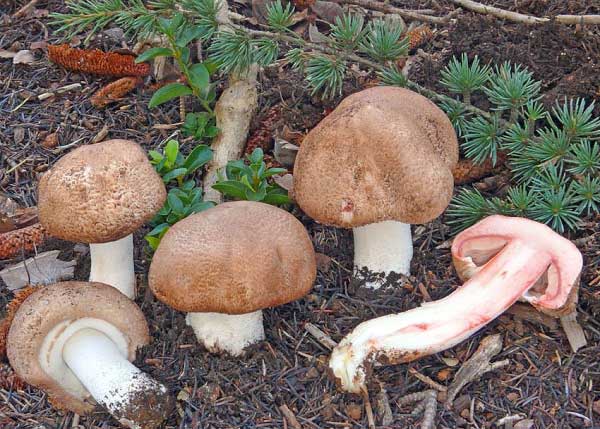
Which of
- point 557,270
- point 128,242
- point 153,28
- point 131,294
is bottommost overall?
point 131,294

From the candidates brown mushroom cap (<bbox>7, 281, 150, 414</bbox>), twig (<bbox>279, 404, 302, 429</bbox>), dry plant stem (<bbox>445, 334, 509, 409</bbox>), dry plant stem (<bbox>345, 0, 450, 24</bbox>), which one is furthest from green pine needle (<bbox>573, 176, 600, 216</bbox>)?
brown mushroom cap (<bbox>7, 281, 150, 414</bbox>)

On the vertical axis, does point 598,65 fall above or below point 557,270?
above

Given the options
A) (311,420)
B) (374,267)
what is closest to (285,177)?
(374,267)

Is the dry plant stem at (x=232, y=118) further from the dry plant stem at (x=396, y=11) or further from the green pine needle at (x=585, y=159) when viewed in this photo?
the green pine needle at (x=585, y=159)

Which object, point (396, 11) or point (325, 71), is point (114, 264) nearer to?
→ point (325, 71)

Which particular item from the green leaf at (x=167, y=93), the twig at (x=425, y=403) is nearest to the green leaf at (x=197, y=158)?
the green leaf at (x=167, y=93)

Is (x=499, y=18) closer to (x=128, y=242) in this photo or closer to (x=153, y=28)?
(x=153, y=28)

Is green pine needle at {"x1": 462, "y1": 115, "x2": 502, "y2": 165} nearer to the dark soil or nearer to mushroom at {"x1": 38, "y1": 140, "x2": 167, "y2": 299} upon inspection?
the dark soil
